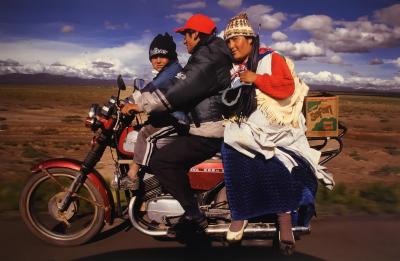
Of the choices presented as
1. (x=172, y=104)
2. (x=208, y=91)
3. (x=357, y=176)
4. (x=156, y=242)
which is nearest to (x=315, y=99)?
(x=208, y=91)

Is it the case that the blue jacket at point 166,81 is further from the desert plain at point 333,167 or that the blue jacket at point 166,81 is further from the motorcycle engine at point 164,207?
the motorcycle engine at point 164,207

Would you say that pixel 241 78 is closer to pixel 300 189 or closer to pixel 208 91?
pixel 208 91

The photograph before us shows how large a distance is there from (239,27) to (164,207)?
6.13 ft

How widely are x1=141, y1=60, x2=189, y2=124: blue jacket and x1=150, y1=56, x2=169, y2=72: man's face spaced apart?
18cm

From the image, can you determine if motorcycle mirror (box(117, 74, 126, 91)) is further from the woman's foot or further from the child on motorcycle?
the woman's foot

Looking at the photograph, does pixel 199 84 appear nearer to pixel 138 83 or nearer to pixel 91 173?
pixel 138 83

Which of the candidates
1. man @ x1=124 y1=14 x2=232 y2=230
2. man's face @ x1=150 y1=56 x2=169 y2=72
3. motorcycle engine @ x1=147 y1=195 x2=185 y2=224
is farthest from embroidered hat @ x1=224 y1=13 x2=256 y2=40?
motorcycle engine @ x1=147 y1=195 x2=185 y2=224

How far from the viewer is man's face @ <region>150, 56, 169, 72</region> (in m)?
4.09

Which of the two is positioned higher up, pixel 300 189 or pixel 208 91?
pixel 208 91

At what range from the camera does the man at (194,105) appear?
138 inches

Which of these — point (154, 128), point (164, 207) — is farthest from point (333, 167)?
point (154, 128)

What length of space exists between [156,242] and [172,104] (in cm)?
165

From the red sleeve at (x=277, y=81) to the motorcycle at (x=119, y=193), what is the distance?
85 cm

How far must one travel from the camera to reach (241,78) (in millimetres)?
3598
